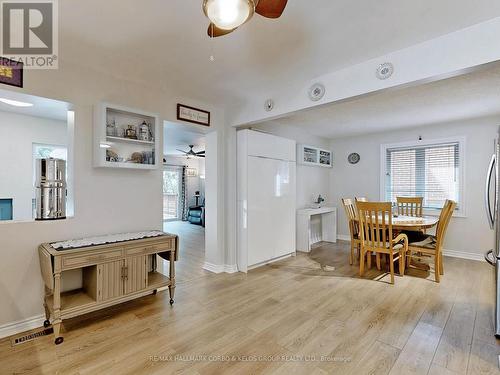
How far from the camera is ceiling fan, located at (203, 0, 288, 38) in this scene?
115 cm

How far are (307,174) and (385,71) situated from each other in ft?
10.7

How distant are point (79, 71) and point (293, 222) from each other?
139 inches

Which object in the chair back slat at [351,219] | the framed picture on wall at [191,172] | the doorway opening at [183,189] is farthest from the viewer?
the framed picture on wall at [191,172]

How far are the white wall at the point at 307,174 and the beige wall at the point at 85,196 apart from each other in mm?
2237

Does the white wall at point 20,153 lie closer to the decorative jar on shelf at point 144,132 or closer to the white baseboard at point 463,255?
the decorative jar on shelf at point 144,132

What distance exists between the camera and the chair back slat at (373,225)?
3.24m

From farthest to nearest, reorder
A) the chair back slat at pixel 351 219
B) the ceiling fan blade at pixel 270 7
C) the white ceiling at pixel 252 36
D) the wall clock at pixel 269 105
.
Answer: the chair back slat at pixel 351 219
the wall clock at pixel 269 105
the white ceiling at pixel 252 36
the ceiling fan blade at pixel 270 7

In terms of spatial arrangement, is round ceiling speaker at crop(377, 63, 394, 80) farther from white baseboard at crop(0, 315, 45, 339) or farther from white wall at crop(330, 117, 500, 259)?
white baseboard at crop(0, 315, 45, 339)

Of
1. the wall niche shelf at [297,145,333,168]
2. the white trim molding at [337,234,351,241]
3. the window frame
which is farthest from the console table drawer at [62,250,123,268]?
the window frame

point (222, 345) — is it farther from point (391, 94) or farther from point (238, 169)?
point (391, 94)

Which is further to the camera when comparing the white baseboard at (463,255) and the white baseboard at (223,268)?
the white baseboard at (463,255)

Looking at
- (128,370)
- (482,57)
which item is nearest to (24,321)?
(128,370)

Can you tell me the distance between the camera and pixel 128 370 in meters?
1.68

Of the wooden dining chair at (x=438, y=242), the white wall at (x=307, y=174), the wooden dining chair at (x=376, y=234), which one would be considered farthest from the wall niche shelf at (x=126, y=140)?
the wooden dining chair at (x=438, y=242)
